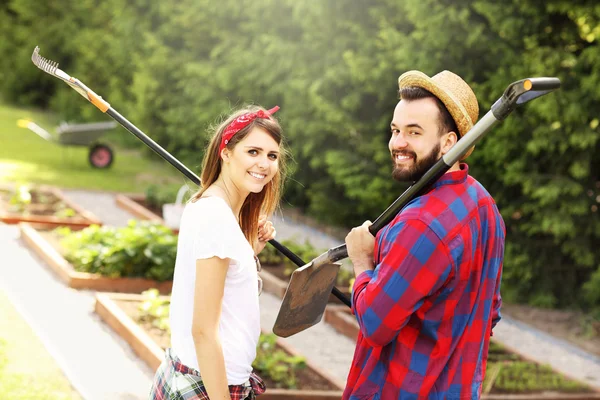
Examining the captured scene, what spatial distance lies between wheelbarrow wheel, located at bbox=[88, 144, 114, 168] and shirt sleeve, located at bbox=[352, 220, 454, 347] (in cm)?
1347

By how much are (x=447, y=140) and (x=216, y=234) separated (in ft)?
2.42

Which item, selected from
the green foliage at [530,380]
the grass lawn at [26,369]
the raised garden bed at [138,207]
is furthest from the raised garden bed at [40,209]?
the green foliage at [530,380]

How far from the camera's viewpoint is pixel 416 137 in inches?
99.7

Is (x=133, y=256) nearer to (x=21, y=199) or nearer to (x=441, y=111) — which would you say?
(x=21, y=199)

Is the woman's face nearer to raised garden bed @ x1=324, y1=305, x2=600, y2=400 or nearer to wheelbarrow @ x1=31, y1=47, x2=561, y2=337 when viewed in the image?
wheelbarrow @ x1=31, y1=47, x2=561, y2=337

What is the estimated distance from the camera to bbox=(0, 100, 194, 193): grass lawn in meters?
13.7

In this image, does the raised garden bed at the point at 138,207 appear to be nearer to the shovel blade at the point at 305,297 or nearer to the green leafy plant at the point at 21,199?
the green leafy plant at the point at 21,199

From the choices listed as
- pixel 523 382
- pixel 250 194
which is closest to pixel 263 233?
pixel 250 194

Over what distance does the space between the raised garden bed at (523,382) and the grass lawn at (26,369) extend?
267 centimetres

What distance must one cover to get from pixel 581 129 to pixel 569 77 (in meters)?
0.58

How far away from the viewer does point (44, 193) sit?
11539mm

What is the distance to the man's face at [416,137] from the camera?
2.52 m

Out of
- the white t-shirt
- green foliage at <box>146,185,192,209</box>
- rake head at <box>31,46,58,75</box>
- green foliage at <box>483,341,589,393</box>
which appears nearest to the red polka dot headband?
the white t-shirt

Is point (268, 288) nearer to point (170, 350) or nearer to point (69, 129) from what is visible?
point (170, 350)
